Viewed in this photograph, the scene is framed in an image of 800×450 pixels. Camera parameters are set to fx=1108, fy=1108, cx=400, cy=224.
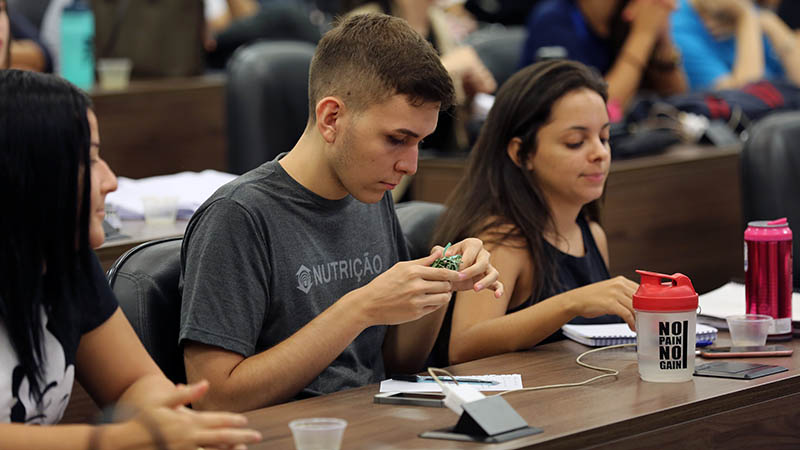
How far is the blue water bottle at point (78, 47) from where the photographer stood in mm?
4066

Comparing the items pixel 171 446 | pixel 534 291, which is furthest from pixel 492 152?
pixel 171 446

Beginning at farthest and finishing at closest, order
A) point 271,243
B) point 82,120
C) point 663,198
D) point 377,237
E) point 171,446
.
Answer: point 663,198, point 377,237, point 271,243, point 82,120, point 171,446

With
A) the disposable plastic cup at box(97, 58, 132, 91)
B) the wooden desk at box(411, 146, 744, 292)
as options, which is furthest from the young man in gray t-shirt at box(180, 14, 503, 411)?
the disposable plastic cup at box(97, 58, 132, 91)

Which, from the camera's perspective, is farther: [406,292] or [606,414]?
[406,292]

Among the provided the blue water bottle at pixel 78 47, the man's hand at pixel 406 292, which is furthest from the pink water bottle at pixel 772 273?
the blue water bottle at pixel 78 47

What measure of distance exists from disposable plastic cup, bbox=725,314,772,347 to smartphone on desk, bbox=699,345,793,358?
20 millimetres

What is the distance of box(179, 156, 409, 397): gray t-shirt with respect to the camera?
5.16ft

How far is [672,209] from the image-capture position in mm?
3266

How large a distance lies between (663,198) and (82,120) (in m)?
2.21

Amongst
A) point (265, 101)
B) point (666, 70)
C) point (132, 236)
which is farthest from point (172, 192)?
point (666, 70)

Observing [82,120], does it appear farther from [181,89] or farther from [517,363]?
[181,89]

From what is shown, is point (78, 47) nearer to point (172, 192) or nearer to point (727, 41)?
point (172, 192)

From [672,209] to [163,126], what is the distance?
186cm

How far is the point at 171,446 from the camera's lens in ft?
3.92
